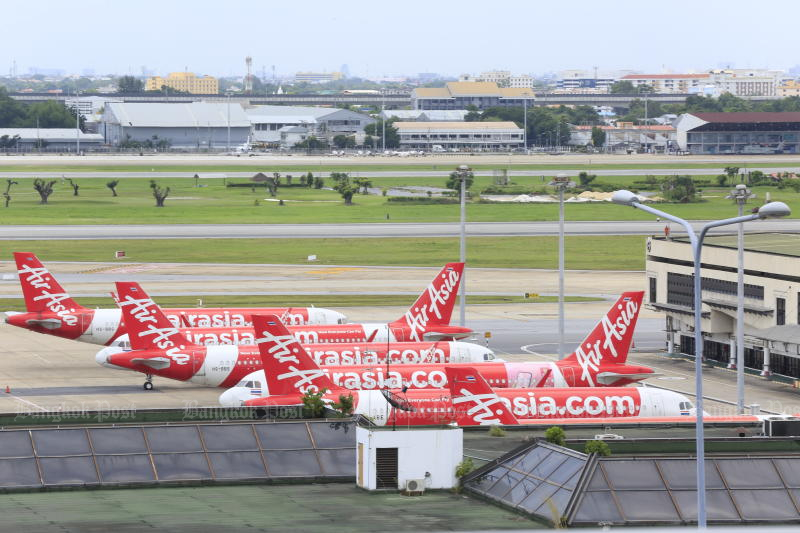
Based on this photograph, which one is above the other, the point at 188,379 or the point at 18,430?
the point at 18,430

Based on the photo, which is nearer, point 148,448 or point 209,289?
point 148,448

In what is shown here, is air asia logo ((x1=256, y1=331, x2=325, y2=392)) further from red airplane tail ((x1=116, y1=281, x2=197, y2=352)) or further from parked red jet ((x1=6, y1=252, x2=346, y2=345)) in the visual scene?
parked red jet ((x1=6, y1=252, x2=346, y2=345))

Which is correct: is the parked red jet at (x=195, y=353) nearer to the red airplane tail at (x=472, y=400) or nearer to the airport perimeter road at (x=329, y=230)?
the red airplane tail at (x=472, y=400)

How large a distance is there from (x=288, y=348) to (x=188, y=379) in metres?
16.3

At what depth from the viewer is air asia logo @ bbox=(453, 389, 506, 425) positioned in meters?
56.8

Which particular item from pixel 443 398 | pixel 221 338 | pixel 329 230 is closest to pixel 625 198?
pixel 443 398

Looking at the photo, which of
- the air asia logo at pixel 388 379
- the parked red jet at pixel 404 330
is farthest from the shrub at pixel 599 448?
the parked red jet at pixel 404 330

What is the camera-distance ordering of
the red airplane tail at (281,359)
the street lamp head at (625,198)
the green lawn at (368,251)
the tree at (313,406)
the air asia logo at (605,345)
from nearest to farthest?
the street lamp head at (625,198) → the tree at (313,406) → the red airplane tail at (281,359) → the air asia logo at (605,345) → the green lawn at (368,251)

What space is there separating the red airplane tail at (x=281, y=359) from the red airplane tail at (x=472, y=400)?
6992 mm

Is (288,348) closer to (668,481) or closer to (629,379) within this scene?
(629,379)

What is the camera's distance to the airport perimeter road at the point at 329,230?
550ft

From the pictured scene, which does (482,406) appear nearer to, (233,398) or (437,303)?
(233,398)

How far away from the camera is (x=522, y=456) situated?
136 ft

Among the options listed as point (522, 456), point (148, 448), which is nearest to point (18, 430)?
point (148, 448)
